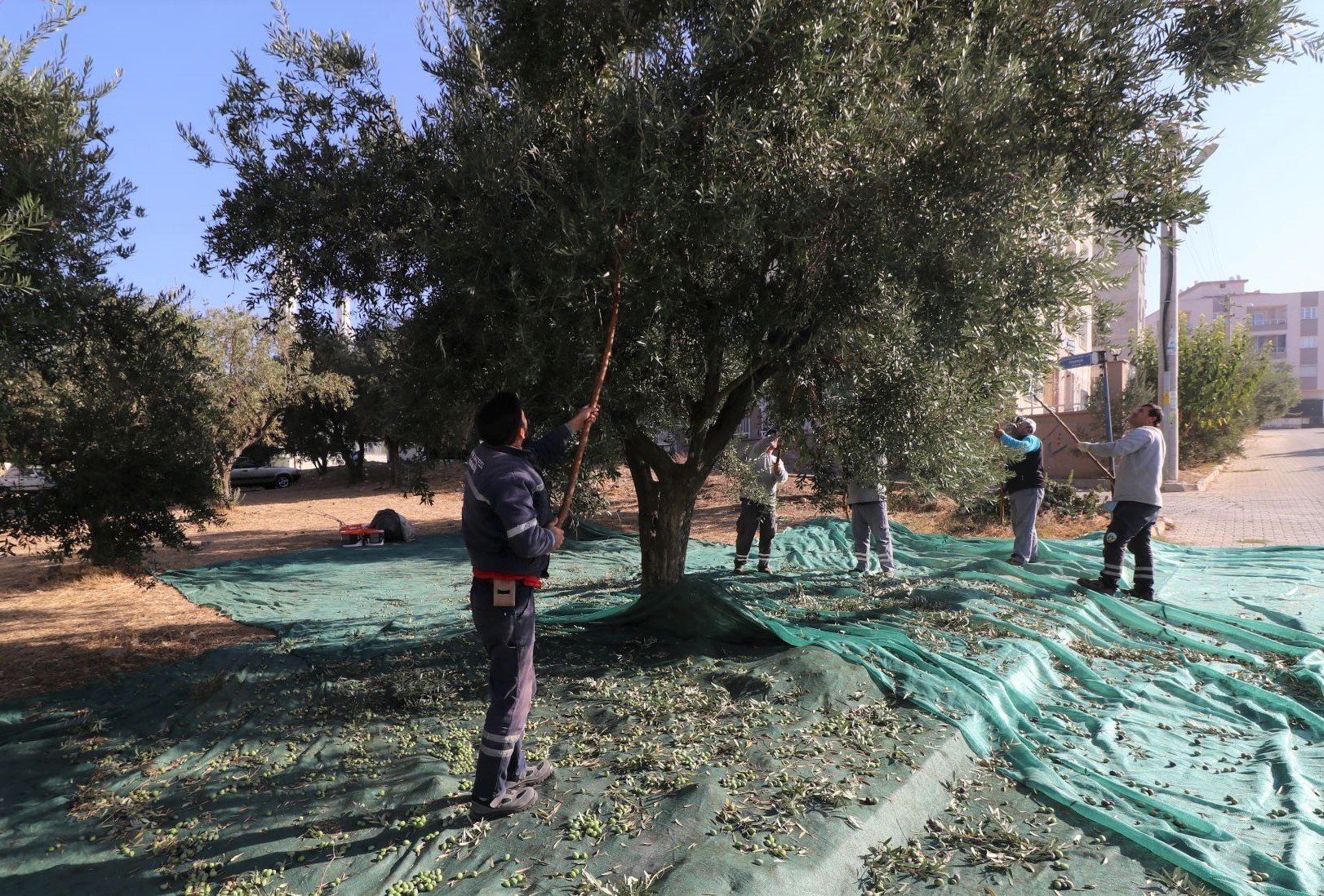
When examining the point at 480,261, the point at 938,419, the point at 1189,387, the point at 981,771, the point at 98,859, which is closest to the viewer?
the point at 98,859

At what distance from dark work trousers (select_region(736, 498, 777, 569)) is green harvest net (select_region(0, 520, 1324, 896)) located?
2030mm

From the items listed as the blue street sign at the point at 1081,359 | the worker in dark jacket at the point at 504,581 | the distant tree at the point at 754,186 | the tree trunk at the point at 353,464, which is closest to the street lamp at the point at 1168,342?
the blue street sign at the point at 1081,359

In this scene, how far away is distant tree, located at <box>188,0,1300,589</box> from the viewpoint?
4.87 metres

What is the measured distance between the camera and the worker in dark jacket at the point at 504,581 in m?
3.89

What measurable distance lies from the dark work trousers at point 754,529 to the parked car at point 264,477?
2851cm

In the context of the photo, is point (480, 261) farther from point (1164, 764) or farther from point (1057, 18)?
point (1164, 764)

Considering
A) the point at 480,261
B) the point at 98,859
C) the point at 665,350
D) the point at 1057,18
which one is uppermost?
the point at 1057,18

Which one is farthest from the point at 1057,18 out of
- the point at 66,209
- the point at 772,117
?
the point at 66,209

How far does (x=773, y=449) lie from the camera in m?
10.3

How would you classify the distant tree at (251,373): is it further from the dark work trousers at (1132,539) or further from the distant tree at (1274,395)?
the distant tree at (1274,395)

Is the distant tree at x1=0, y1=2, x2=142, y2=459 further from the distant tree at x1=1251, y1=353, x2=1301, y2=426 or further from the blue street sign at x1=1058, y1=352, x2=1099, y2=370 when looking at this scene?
the distant tree at x1=1251, y1=353, x2=1301, y2=426

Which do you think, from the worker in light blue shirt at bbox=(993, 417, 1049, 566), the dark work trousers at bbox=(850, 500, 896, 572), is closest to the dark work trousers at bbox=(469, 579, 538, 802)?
the dark work trousers at bbox=(850, 500, 896, 572)

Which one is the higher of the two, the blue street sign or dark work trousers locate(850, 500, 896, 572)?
the blue street sign

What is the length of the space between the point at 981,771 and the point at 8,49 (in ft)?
24.0
